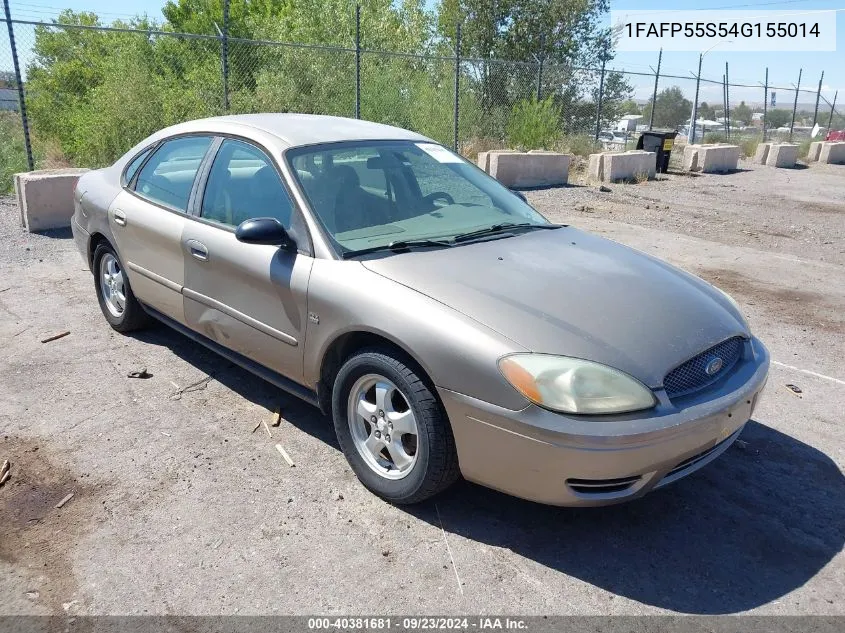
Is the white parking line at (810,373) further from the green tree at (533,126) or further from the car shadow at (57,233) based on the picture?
the green tree at (533,126)

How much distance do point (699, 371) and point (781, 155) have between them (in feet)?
70.6

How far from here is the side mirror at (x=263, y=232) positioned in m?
3.38

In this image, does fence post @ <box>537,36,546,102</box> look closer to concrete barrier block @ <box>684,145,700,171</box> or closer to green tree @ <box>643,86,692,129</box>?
concrete barrier block @ <box>684,145,700,171</box>

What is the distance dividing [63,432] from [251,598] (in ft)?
5.97

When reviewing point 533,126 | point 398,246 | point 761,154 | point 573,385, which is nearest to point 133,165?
point 398,246

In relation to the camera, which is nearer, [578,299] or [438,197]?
[578,299]

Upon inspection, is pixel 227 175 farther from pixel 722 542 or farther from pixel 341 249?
pixel 722 542

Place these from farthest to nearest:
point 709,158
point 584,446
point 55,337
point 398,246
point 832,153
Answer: point 832,153, point 709,158, point 55,337, point 398,246, point 584,446

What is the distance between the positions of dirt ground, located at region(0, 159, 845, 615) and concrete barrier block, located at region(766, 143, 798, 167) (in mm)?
18714

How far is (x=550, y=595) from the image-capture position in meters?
2.71

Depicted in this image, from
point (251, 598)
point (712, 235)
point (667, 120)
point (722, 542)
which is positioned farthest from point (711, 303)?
point (667, 120)

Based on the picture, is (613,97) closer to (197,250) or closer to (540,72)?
(540,72)

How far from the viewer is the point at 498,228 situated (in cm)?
391

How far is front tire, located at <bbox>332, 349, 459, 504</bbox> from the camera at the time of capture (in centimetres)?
→ 291
